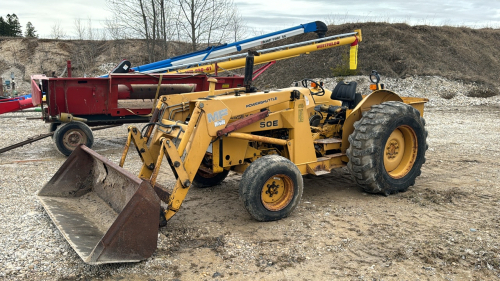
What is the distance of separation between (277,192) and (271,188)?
0.13m

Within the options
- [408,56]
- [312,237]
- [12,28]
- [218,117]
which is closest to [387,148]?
[312,237]

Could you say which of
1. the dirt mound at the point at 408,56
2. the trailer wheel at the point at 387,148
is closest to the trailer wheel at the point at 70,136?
the trailer wheel at the point at 387,148

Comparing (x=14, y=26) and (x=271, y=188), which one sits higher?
(x=14, y=26)

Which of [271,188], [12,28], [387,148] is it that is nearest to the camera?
[271,188]

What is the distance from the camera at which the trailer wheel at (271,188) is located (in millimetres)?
4906

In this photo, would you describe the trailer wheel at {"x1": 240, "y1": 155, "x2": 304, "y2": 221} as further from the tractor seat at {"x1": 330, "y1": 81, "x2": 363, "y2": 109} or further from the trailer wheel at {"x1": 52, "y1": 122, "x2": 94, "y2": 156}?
the trailer wheel at {"x1": 52, "y1": 122, "x2": 94, "y2": 156}

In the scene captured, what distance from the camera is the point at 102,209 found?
5.27 meters

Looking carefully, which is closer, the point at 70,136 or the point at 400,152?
the point at 400,152

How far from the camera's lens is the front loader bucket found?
394cm

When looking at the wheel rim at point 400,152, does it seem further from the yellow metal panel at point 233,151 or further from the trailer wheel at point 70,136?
the trailer wheel at point 70,136

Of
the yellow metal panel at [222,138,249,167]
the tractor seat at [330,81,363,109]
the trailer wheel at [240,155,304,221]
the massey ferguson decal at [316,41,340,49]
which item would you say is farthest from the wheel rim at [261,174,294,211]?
the massey ferguson decal at [316,41,340,49]

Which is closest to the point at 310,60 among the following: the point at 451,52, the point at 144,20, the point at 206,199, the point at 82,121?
the point at 451,52

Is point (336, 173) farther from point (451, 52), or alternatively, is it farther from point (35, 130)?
point (451, 52)

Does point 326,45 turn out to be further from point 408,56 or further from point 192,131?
point 408,56
